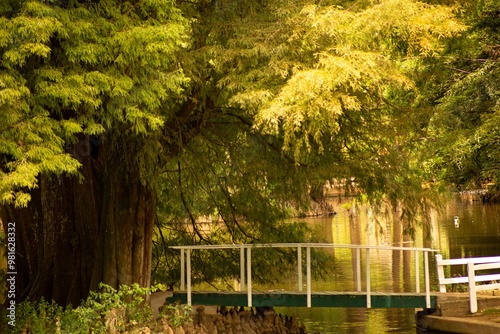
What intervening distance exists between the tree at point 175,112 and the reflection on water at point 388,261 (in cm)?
235

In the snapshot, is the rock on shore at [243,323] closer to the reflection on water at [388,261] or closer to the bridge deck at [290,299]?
the bridge deck at [290,299]

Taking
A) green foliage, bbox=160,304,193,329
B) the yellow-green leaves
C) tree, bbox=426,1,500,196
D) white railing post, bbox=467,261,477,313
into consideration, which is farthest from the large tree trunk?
white railing post, bbox=467,261,477,313

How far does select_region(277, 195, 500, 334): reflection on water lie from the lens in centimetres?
2216

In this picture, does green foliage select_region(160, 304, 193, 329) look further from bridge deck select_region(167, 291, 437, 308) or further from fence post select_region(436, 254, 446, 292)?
fence post select_region(436, 254, 446, 292)

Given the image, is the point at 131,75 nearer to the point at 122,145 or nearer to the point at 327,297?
the point at 122,145

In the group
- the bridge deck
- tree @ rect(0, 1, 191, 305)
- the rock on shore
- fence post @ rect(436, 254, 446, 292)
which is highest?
tree @ rect(0, 1, 191, 305)

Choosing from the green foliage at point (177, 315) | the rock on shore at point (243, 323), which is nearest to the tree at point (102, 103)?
the green foliage at point (177, 315)

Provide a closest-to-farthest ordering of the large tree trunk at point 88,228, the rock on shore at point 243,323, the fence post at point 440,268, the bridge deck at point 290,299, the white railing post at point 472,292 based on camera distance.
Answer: the large tree trunk at point 88,228
the rock on shore at point 243,323
the bridge deck at point 290,299
the white railing post at point 472,292
the fence post at point 440,268

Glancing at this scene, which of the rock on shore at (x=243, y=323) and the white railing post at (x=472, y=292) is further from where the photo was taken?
the white railing post at (x=472, y=292)

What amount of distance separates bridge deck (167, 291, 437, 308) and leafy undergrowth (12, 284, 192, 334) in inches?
90.5

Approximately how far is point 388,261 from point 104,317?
23833 millimetres

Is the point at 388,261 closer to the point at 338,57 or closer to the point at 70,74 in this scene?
the point at 338,57

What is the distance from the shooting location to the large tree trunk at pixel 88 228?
714 inches

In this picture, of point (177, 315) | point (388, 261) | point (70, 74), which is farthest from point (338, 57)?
point (388, 261)
